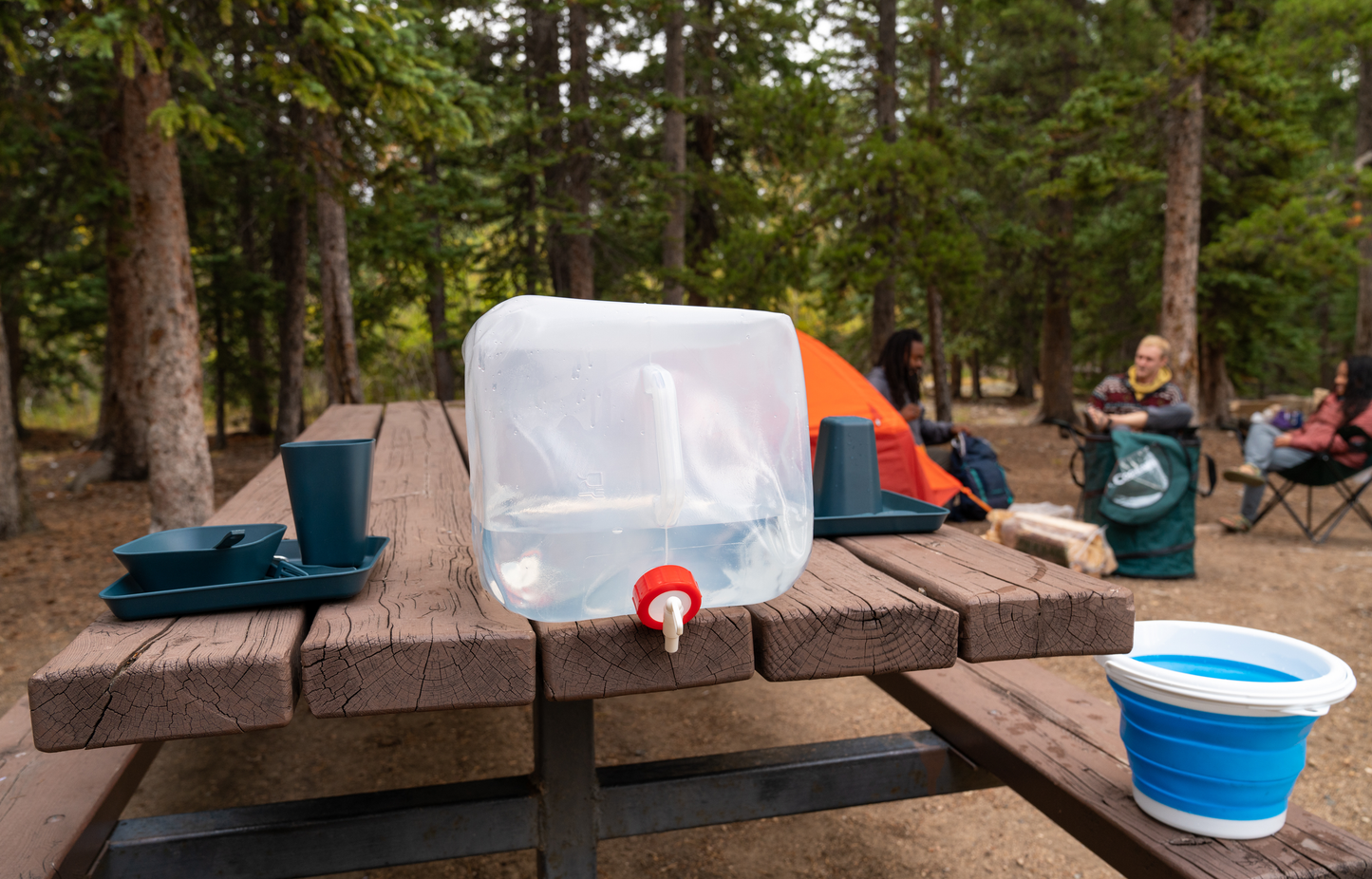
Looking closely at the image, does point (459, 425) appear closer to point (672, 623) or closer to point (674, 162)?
point (672, 623)

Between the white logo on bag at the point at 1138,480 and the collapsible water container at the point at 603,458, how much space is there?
4.68 metres

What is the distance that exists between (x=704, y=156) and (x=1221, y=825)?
1245cm

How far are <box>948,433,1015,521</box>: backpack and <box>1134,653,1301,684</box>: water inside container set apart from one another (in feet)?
15.1

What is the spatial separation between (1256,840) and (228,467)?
12.1 meters

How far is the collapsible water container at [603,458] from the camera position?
44.4 inches

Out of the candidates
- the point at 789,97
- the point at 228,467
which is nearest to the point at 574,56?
the point at 789,97

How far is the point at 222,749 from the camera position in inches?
126

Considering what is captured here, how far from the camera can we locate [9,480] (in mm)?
6512

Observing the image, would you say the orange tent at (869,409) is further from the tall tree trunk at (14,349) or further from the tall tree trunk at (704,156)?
the tall tree trunk at (14,349)

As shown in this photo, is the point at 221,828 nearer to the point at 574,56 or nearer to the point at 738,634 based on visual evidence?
the point at 738,634

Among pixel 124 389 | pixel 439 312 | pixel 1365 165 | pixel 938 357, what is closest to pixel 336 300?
pixel 124 389

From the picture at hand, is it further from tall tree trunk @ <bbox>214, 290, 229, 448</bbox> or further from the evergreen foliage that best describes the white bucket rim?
tall tree trunk @ <bbox>214, 290, 229, 448</bbox>

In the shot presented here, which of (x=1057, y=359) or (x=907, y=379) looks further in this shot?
(x=1057, y=359)

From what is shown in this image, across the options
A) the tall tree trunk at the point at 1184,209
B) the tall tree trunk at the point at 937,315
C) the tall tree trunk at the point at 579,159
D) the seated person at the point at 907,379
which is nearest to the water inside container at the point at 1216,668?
the seated person at the point at 907,379
